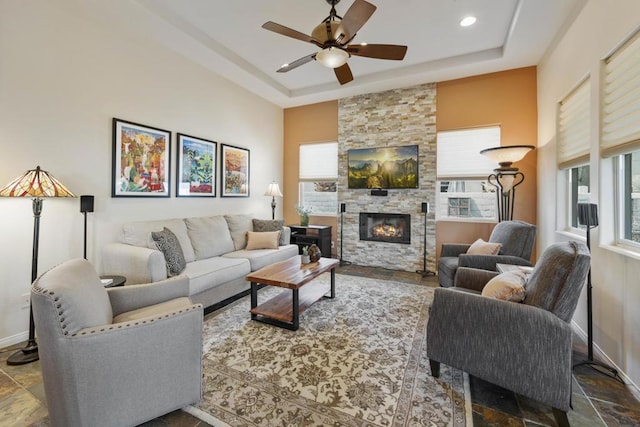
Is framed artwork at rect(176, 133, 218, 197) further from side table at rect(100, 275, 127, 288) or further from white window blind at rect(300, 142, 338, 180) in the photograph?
white window blind at rect(300, 142, 338, 180)

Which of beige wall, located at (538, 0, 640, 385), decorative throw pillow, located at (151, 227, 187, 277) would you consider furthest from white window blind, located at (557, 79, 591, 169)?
decorative throw pillow, located at (151, 227, 187, 277)

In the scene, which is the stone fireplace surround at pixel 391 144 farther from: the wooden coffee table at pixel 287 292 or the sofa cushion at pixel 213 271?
the sofa cushion at pixel 213 271

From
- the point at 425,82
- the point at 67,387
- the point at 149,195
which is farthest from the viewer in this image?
the point at 425,82

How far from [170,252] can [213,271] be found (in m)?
0.49

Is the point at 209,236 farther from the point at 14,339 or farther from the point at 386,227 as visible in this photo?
the point at 386,227

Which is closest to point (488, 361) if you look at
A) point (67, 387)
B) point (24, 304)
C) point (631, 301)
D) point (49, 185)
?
point (631, 301)

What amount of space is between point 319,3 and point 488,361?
11.6 ft

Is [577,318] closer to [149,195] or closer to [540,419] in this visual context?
[540,419]

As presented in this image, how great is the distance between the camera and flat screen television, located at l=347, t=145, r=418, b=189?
16.1 feet

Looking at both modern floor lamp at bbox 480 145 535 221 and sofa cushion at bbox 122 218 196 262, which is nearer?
sofa cushion at bbox 122 218 196 262

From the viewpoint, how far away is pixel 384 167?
5125 mm

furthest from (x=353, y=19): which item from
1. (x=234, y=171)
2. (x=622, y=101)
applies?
(x=234, y=171)

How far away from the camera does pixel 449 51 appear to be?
3.92 m

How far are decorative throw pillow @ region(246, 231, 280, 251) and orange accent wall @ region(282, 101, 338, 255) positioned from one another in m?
1.65
